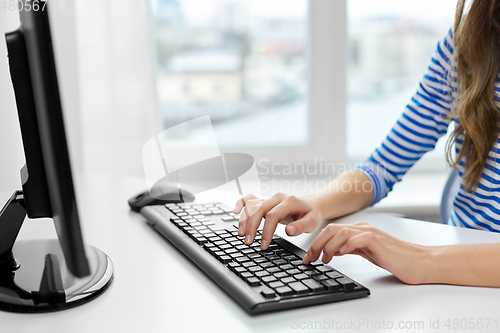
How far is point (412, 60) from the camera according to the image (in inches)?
65.0

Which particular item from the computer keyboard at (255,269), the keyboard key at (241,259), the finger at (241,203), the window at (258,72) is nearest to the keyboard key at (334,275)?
the computer keyboard at (255,269)

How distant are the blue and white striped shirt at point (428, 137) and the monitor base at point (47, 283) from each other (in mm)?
613

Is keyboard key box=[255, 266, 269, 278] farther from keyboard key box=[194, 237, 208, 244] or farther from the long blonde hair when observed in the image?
the long blonde hair

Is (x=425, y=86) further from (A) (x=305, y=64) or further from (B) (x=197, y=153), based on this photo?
(A) (x=305, y=64)

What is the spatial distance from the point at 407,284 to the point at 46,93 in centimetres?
45

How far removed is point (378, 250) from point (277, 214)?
0.16 m

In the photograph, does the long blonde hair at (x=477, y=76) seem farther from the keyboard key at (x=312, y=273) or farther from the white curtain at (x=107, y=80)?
the white curtain at (x=107, y=80)

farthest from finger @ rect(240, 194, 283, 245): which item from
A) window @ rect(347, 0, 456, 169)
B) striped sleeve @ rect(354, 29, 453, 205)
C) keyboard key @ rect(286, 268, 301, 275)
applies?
window @ rect(347, 0, 456, 169)

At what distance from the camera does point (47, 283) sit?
1.82 ft

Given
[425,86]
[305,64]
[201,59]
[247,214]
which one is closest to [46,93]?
[247,214]

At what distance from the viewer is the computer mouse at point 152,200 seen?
0.92 m

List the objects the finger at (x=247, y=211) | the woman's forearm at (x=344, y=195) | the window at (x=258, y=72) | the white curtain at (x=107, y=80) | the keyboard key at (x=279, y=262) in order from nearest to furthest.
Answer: the keyboard key at (x=279, y=262) → the finger at (x=247, y=211) → the woman's forearm at (x=344, y=195) → the white curtain at (x=107, y=80) → the window at (x=258, y=72)

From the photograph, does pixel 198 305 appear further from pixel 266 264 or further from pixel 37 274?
pixel 37 274

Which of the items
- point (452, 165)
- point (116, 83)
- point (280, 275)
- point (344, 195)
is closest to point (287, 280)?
point (280, 275)
